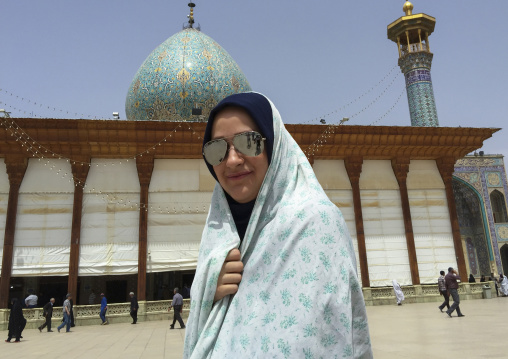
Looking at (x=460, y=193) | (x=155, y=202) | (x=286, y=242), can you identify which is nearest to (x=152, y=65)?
(x=155, y=202)

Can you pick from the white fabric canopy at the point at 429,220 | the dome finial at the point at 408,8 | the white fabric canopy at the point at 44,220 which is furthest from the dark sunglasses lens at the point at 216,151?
the dome finial at the point at 408,8

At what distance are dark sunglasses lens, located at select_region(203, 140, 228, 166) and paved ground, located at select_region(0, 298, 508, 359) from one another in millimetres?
4174

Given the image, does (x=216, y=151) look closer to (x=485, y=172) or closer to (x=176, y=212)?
(x=176, y=212)

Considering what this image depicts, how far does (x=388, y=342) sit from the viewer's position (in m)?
5.51

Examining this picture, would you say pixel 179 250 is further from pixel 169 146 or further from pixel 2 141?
pixel 2 141

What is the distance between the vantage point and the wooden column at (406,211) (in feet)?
41.8

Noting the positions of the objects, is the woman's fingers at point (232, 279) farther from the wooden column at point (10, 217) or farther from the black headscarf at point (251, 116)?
the wooden column at point (10, 217)

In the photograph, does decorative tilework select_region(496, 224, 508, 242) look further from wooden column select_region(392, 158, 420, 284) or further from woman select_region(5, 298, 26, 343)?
woman select_region(5, 298, 26, 343)

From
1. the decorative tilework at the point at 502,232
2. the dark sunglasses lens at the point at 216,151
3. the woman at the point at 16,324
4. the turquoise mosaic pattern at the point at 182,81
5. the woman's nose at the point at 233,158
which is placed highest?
the turquoise mosaic pattern at the point at 182,81

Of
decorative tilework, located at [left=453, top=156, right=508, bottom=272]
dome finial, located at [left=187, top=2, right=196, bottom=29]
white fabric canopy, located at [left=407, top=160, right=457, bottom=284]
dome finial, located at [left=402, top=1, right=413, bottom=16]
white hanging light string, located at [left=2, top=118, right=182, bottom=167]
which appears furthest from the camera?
dome finial, located at [left=402, top=1, right=413, bottom=16]

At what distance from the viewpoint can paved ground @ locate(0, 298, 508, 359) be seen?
4762mm

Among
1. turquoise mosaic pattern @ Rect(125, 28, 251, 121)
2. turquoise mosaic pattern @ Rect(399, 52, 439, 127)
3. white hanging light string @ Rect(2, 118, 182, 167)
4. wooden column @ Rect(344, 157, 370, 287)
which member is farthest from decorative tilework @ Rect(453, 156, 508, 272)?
white hanging light string @ Rect(2, 118, 182, 167)

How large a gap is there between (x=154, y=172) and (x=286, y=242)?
1145 centimetres

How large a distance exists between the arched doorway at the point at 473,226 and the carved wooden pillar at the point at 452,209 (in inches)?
291
